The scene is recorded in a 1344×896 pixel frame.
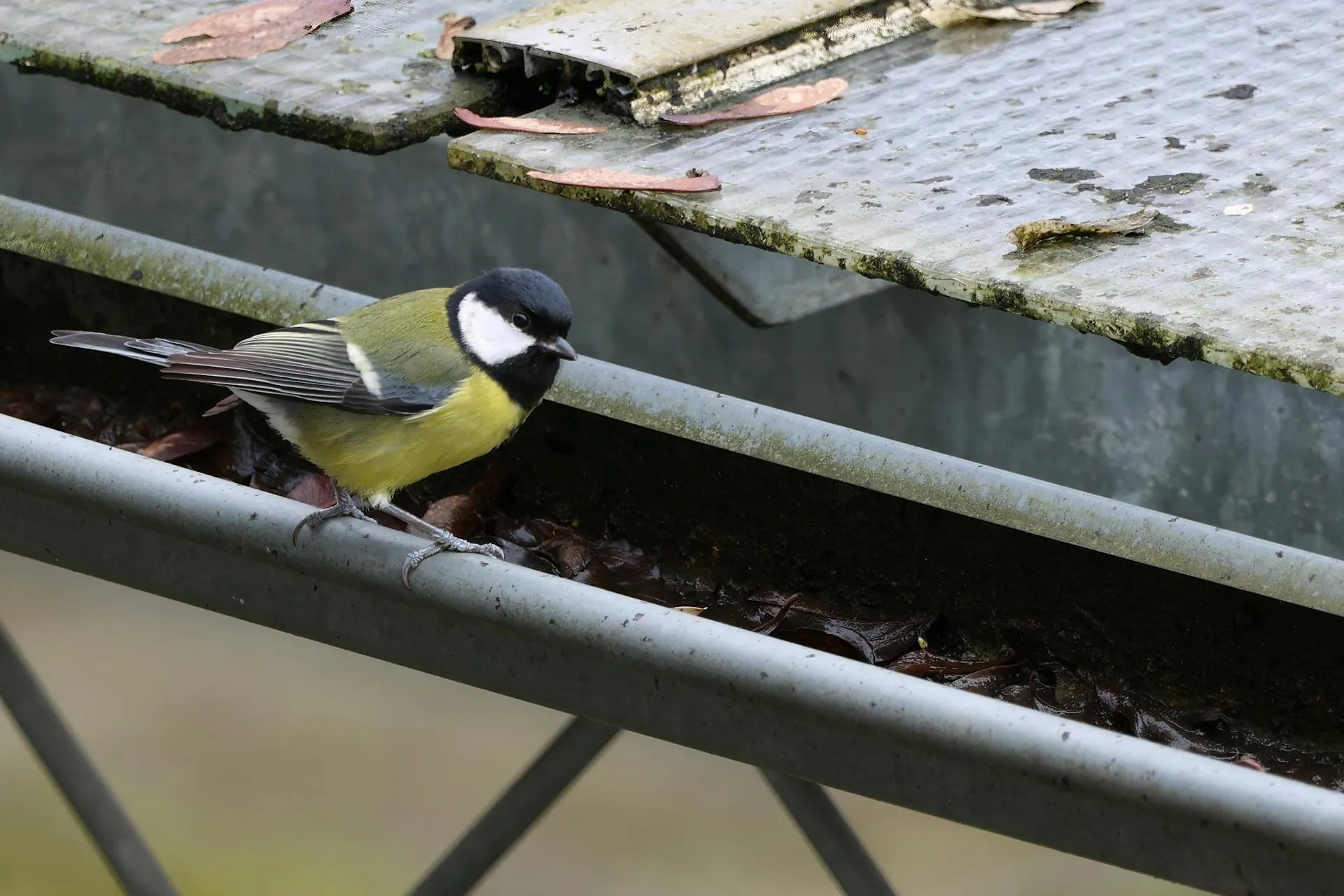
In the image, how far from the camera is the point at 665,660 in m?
1.34

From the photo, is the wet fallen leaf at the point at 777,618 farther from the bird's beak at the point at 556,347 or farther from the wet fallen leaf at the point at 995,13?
the wet fallen leaf at the point at 995,13

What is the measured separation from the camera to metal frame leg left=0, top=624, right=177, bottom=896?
7.40 feet

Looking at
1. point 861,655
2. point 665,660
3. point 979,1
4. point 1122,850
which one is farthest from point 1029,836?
point 979,1

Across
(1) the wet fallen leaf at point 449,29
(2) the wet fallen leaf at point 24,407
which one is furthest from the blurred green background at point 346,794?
(1) the wet fallen leaf at point 449,29

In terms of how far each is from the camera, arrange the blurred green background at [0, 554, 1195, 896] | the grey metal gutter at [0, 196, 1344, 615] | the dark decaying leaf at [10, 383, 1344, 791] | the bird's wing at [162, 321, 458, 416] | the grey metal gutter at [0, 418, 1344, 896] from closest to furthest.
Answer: the grey metal gutter at [0, 418, 1344, 896] < the grey metal gutter at [0, 196, 1344, 615] < the dark decaying leaf at [10, 383, 1344, 791] < the bird's wing at [162, 321, 458, 416] < the blurred green background at [0, 554, 1195, 896]

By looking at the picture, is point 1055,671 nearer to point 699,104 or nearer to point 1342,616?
point 1342,616

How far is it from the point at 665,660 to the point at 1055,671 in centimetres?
90

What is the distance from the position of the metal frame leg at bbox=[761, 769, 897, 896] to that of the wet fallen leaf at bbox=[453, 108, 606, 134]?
2.97 ft

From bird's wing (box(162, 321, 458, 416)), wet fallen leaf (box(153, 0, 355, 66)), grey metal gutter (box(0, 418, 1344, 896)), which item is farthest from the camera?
wet fallen leaf (box(153, 0, 355, 66))

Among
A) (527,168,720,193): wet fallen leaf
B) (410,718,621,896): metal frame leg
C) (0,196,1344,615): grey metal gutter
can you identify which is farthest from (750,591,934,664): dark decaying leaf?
(527,168,720,193): wet fallen leaf

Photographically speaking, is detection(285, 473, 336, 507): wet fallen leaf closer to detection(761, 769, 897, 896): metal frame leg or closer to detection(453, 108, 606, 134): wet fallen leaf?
detection(453, 108, 606, 134): wet fallen leaf

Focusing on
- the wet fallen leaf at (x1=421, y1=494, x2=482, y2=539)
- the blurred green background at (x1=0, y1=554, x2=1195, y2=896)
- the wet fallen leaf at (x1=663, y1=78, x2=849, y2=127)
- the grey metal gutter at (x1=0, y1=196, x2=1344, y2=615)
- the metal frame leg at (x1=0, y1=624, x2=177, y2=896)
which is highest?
the wet fallen leaf at (x1=663, y1=78, x2=849, y2=127)

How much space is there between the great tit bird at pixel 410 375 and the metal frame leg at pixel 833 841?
0.49 meters

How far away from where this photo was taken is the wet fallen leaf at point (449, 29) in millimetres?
2520
